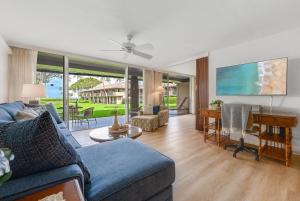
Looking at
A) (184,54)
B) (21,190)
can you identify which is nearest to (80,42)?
(184,54)

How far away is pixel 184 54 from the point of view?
4477mm

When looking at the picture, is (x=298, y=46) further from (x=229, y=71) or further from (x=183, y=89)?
(x=183, y=89)

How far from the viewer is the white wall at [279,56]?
279cm

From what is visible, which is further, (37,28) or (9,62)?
A: (9,62)

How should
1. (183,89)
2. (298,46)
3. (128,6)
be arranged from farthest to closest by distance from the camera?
(183,89), (298,46), (128,6)

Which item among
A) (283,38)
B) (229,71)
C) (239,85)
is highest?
(283,38)

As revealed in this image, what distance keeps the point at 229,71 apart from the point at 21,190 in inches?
151

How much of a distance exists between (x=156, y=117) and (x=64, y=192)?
435 cm

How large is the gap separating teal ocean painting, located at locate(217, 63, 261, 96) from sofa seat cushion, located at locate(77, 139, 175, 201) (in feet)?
9.04

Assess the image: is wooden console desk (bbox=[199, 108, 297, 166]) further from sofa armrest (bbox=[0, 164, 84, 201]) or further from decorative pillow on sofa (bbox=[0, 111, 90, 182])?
decorative pillow on sofa (bbox=[0, 111, 90, 182])

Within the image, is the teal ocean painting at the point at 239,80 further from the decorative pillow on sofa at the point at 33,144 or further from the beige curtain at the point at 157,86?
the decorative pillow on sofa at the point at 33,144

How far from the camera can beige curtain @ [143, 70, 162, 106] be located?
6.36 metres

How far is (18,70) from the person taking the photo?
11.7 feet

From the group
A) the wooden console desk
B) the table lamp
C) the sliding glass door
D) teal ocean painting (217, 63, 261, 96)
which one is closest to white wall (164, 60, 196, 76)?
the sliding glass door
